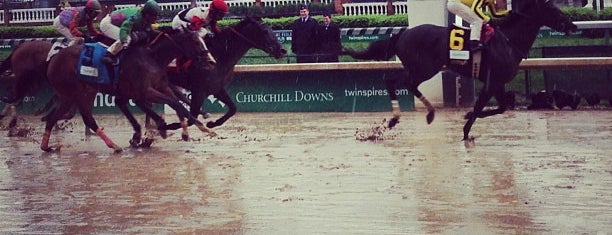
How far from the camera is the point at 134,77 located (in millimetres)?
13586

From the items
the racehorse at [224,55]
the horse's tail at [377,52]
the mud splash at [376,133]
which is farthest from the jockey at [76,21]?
the mud splash at [376,133]

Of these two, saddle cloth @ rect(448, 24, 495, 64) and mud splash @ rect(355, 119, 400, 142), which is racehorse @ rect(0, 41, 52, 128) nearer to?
mud splash @ rect(355, 119, 400, 142)

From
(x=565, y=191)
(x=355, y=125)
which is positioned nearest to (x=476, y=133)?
(x=355, y=125)

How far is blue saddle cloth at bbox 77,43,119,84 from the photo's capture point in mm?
13562

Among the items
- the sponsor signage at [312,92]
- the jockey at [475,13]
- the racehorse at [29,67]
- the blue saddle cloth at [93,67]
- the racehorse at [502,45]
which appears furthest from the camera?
the sponsor signage at [312,92]

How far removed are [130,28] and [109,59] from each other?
1.42 feet

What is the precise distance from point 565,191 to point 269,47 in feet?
21.4

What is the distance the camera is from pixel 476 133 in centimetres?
1448

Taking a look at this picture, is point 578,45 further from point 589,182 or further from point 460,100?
point 589,182

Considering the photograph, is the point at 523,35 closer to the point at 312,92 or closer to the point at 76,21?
the point at 76,21

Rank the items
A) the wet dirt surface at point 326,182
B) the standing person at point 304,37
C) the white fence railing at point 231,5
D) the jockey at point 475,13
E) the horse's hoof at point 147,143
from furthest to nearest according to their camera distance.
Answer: the white fence railing at point 231,5 → the standing person at point 304,37 → the horse's hoof at point 147,143 → the jockey at point 475,13 → the wet dirt surface at point 326,182

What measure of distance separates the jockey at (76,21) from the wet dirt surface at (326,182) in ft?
4.56

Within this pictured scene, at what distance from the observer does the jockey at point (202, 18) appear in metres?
14.4

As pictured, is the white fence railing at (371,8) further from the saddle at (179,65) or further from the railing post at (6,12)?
the saddle at (179,65)
